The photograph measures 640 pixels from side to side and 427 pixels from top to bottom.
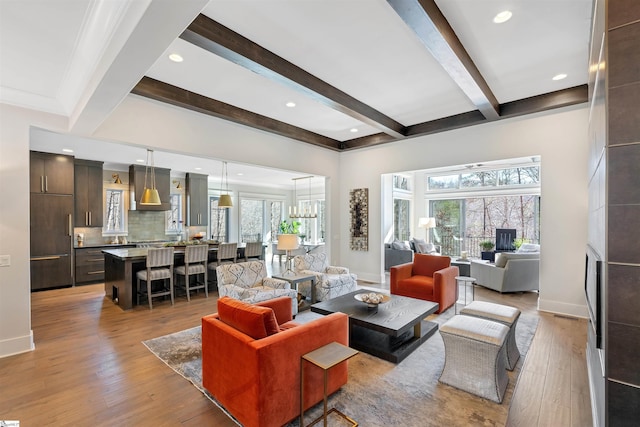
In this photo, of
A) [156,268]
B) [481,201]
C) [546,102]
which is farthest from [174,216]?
[481,201]

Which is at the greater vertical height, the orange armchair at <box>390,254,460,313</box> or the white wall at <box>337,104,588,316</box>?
the white wall at <box>337,104,588,316</box>

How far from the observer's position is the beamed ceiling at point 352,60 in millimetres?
2541

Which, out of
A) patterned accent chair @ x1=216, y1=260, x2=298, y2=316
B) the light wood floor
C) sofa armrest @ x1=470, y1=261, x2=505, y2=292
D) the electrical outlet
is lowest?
the light wood floor

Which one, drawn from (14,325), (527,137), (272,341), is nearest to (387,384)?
(272,341)

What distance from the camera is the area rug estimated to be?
2.18 meters

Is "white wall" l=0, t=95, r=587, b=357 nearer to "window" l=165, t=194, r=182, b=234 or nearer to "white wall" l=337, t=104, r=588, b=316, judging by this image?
"white wall" l=337, t=104, r=588, b=316

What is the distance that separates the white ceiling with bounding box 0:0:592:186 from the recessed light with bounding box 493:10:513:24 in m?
0.05

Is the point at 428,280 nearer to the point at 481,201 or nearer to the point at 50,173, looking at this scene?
the point at 481,201

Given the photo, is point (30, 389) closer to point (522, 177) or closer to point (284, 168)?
point (284, 168)

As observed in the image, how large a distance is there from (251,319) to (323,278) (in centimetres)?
293

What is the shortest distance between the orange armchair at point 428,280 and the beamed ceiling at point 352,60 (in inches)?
99.7

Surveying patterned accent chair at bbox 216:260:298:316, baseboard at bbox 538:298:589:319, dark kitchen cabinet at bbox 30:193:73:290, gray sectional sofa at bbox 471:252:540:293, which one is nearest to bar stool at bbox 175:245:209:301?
patterned accent chair at bbox 216:260:298:316

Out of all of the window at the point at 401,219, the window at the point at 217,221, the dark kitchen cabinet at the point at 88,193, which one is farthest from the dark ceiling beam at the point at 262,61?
the window at the point at 217,221

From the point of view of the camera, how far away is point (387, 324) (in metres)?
2.99
